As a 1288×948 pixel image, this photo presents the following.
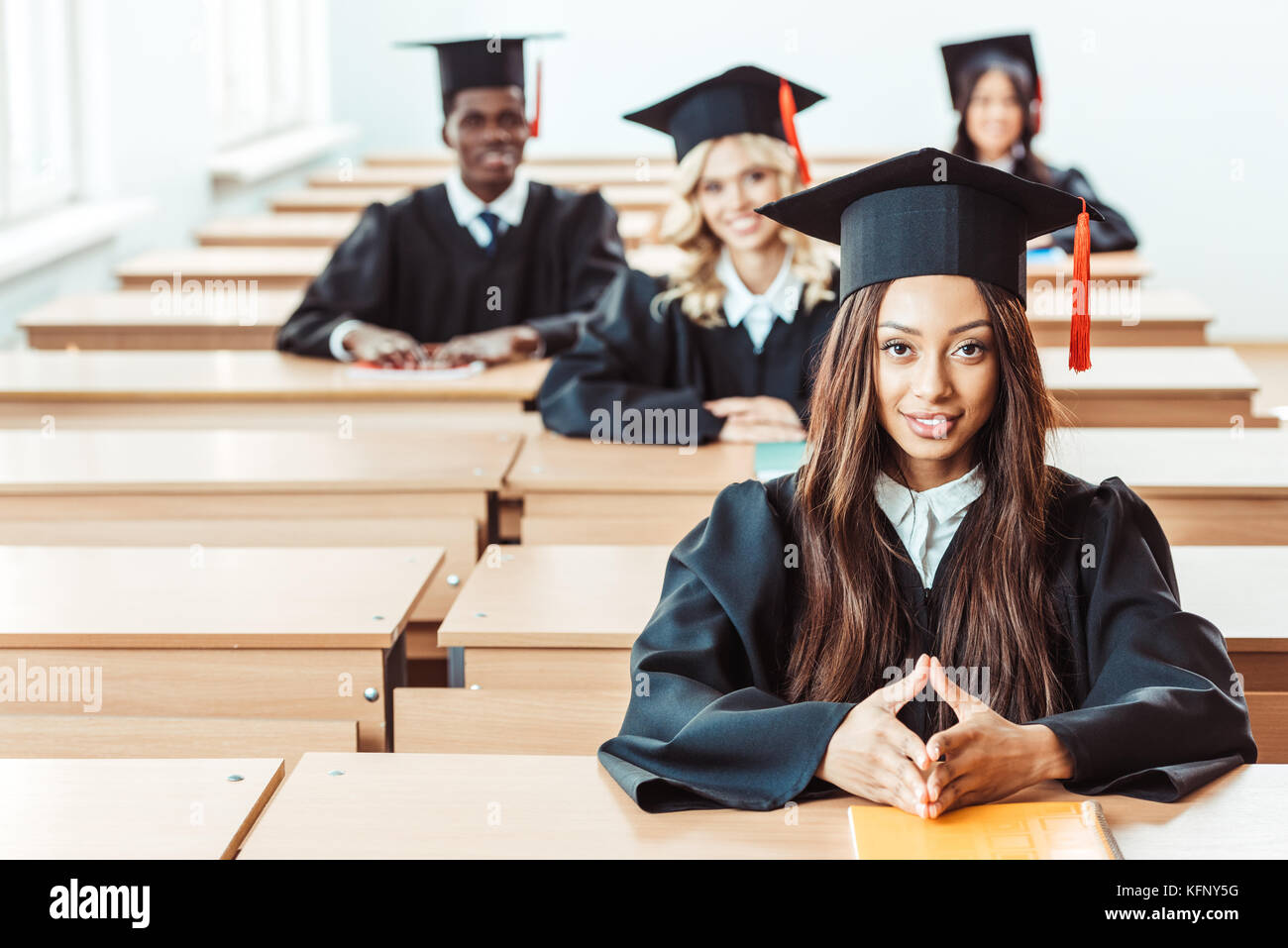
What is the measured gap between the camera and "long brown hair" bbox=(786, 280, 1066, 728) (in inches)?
66.1

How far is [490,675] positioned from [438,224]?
8.64 ft

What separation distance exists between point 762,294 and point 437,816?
2085 millimetres

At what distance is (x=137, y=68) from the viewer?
5914mm

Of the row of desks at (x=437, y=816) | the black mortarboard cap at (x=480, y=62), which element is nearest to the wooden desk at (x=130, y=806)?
the row of desks at (x=437, y=816)

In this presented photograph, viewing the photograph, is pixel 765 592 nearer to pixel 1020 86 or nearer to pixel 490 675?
pixel 490 675

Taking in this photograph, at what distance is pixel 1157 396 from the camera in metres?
3.52

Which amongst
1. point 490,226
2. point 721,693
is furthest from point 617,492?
point 490,226

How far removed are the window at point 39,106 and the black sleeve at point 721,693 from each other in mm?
4027

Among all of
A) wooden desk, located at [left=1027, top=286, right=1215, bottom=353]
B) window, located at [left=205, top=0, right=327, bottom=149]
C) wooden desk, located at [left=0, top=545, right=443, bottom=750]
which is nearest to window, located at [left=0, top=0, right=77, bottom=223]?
window, located at [left=205, top=0, right=327, bottom=149]

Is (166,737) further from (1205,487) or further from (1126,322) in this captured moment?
(1126,322)

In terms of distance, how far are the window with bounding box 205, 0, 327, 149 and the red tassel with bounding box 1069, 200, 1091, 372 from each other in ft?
19.7

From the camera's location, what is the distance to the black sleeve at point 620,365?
322cm
